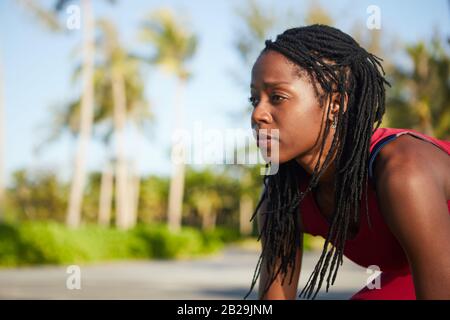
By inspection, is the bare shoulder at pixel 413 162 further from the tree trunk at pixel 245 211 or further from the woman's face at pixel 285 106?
the tree trunk at pixel 245 211

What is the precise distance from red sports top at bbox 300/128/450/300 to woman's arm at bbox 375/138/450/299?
229 millimetres

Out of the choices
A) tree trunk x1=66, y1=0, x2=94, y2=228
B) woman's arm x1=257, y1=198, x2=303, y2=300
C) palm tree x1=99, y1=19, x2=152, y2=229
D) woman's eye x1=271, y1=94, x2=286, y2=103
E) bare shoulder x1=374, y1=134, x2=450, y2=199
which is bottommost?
woman's arm x1=257, y1=198, x2=303, y2=300

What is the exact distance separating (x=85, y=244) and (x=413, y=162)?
1839 cm

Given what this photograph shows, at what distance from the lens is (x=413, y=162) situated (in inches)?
60.6

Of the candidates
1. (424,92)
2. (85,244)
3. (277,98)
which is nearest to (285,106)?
Result: (277,98)

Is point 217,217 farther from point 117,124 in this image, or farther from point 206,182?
point 117,124

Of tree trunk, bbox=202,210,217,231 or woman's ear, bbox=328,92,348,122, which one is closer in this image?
woman's ear, bbox=328,92,348,122

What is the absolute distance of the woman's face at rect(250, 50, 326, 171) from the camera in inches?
72.2

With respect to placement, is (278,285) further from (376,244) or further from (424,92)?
(424,92)

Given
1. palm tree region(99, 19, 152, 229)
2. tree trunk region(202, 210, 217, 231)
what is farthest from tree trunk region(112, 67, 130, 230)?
tree trunk region(202, 210, 217, 231)

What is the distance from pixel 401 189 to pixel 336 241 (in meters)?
0.57

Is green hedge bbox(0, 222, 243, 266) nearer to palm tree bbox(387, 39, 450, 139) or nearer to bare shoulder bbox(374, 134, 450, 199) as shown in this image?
palm tree bbox(387, 39, 450, 139)

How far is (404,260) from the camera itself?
207 centimetres

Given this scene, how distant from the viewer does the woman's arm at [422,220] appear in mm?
1491
